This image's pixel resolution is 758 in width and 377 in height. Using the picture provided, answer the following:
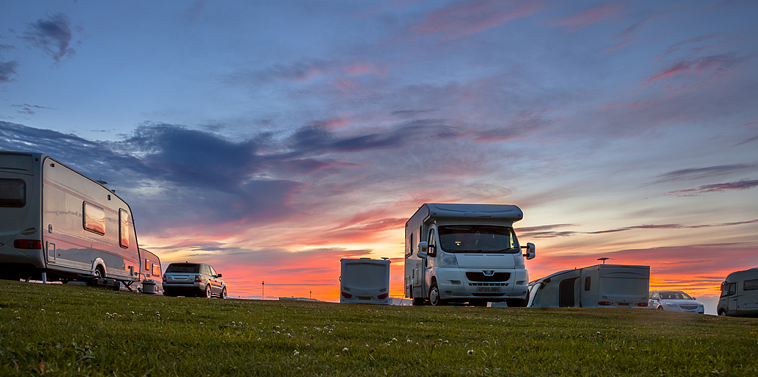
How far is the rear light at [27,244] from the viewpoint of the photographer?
1636 cm

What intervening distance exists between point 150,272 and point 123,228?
6.28m

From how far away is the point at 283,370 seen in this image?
4871mm

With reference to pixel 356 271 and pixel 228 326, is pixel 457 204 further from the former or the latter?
pixel 228 326

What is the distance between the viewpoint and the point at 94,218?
65.5 ft

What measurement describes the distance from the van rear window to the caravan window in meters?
6.01

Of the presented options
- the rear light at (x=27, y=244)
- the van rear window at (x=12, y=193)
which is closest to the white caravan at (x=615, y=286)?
the rear light at (x=27, y=244)

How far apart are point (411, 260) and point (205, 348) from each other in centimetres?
1646

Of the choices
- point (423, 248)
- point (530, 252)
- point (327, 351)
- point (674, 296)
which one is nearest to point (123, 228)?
point (423, 248)

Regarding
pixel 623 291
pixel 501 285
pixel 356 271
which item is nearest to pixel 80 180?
pixel 356 271

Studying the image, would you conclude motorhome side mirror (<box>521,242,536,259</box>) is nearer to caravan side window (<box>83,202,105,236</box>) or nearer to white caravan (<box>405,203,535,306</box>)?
white caravan (<box>405,203,535,306</box>)

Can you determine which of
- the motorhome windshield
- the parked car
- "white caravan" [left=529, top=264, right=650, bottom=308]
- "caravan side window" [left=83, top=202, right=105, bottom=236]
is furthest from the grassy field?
the parked car

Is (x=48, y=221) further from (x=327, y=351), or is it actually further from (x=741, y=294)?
(x=741, y=294)

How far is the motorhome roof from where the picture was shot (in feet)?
61.7

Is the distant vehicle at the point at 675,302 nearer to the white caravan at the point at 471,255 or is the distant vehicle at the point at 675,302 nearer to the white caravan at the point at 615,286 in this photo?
the white caravan at the point at 615,286
